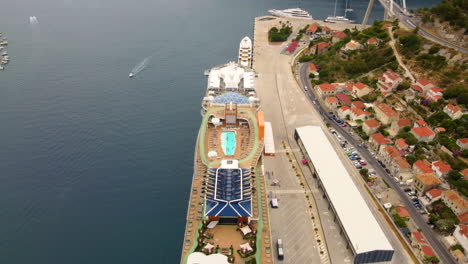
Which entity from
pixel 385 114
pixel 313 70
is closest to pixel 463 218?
pixel 385 114

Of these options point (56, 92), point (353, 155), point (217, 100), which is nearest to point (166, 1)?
point (56, 92)

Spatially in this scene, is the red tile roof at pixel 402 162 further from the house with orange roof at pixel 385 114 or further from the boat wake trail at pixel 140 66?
the boat wake trail at pixel 140 66

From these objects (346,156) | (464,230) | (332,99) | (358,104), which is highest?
(332,99)

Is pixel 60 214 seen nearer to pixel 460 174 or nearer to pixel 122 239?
pixel 122 239

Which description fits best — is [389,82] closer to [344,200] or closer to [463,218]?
[463,218]

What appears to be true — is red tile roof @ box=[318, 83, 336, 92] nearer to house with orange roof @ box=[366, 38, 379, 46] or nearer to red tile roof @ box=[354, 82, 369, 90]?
red tile roof @ box=[354, 82, 369, 90]

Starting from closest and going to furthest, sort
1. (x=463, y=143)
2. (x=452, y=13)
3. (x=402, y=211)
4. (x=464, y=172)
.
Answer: (x=402, y=211) → (x=464, y=172) → (x=463, y=143) → (x=452, y=13)
